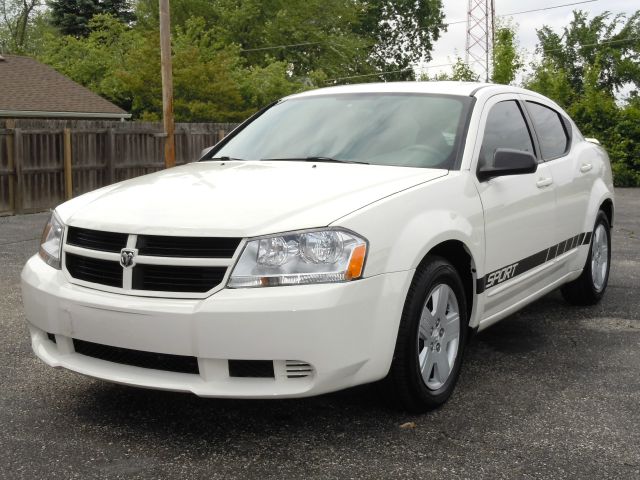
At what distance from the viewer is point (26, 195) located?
53.5 feet

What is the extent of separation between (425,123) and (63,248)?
2.08m

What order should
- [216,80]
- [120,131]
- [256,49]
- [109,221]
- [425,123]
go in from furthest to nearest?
[256,49]
[216,80]
[120,131]
[425,123]
[109,221]

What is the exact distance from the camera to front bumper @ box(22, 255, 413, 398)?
3352mm

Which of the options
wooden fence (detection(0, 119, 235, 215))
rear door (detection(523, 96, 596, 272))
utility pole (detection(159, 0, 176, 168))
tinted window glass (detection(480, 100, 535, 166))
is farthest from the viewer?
utility pole (detection(159, 0, 176, 168))

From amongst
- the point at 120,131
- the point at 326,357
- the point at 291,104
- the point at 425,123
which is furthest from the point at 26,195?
the point at 326,357

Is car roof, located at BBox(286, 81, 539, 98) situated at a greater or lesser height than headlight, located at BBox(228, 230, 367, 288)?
greater

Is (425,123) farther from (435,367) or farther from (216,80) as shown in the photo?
(216,80)

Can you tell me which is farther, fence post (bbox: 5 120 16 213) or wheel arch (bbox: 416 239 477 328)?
fence post (bbox: 5 120 16 213)

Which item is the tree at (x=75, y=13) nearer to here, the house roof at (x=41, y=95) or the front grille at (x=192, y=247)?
the house roof at (x=41, y=95)

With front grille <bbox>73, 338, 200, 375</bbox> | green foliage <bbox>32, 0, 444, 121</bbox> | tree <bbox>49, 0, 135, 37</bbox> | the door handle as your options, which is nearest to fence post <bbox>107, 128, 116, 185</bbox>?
green foliage <bbox>32, 0, 444, 121</bbox>

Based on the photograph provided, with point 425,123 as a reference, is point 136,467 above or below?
below

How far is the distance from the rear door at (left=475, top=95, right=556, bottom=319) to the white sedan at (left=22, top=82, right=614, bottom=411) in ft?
0.05

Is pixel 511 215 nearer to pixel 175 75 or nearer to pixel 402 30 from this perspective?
pixel 175 75

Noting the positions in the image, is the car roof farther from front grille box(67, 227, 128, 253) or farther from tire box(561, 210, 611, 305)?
front grille box(67, 227, 128, 253)
